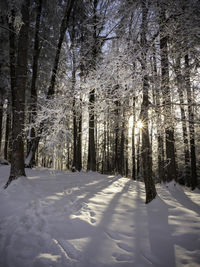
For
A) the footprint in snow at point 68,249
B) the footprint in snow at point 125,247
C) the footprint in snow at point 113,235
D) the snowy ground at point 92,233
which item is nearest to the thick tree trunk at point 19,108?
the snowy ground at point 92,233

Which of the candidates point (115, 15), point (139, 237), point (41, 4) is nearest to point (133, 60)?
point (115, 15)

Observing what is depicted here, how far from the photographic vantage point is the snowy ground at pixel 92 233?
1894 millimetres

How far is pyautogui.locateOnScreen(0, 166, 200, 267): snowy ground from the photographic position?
1.89m

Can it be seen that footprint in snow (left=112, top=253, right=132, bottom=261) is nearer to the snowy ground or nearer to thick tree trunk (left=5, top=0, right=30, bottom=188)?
the snowy ground

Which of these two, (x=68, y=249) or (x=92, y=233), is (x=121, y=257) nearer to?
(x=92, y=233)

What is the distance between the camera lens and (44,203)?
356 cm

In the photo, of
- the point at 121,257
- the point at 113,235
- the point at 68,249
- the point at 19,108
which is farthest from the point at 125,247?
the point at 19,108

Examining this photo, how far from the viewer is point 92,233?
2471mm

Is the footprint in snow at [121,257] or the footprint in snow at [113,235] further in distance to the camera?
the footprint in snow at [113,235]

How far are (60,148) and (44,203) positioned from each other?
5.37 feet

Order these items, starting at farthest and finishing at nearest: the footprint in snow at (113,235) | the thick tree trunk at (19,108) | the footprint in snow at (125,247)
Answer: the thick tree trunk at (19,108), the footprint in snow at (113,235), the footprint in snow at (125,247)

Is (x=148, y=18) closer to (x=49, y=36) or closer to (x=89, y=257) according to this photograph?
(x=89, y=257)

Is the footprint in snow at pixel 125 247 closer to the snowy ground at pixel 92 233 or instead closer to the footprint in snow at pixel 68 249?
the snowy ground at pixel 92 233

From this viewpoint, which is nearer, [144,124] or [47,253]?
[47,253]
